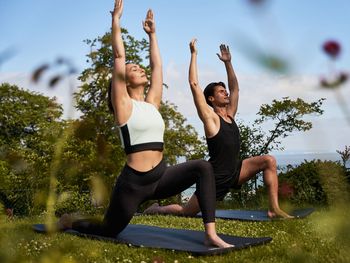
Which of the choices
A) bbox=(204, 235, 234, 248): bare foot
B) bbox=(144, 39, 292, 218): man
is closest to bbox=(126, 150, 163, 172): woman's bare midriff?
bbox=(204, 235, 234, 248): bare foot

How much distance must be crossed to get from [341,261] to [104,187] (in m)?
2.50

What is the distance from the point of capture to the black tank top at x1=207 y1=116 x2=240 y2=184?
20.3 feet

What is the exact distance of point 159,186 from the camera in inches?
176

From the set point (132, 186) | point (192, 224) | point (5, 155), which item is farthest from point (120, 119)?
point (5, 155)

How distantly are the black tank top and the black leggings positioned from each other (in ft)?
5.71

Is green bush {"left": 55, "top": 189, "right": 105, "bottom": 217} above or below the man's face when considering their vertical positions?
below

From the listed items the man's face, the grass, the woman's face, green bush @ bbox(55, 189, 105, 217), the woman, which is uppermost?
the man's face

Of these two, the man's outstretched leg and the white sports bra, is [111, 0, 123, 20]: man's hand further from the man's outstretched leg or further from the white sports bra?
the man's outstretched leg

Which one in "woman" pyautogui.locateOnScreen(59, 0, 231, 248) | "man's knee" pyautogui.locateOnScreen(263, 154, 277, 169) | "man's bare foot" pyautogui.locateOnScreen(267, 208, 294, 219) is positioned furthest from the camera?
"man's bare foot" pyautogui.locateOnScreen(267, 208, 294, 219)

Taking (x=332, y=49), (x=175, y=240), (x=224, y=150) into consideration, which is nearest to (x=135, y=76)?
(x=175, y=240)

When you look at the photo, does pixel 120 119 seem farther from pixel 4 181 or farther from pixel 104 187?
pixel 104 187

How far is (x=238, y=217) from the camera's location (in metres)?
7.00

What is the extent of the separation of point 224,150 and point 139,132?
2134 millimetres

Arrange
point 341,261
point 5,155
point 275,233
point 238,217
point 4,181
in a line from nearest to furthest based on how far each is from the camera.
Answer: point 5,155, point 4,181, point 341,261, point 275,233, point 238,217
